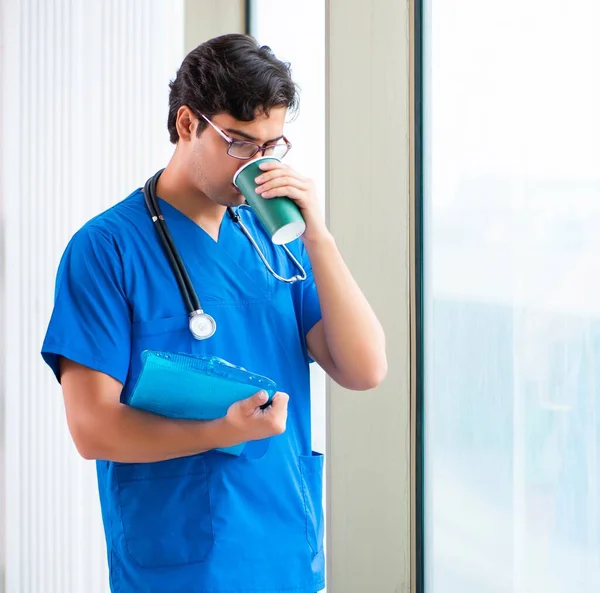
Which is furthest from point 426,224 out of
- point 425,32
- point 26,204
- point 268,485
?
point 26,204

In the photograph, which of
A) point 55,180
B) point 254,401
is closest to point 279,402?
point 254,401

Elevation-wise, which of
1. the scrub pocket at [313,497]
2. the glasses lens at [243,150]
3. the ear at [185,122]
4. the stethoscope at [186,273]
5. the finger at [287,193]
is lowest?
the scrub pocket at [313,497]

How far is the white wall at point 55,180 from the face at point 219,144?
2.99 feet

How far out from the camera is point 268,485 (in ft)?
3.78

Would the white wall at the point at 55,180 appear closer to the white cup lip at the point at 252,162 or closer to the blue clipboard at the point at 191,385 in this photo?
the white cup lip at the point at 252,162

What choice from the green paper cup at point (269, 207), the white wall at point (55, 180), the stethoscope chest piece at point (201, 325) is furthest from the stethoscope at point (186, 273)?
the white wall at point (55, 180)

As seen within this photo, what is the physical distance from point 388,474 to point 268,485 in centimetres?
45

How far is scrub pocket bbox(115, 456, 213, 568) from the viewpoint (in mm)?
1102

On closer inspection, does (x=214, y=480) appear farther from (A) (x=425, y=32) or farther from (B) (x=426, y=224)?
(A) (x=425, y=32)

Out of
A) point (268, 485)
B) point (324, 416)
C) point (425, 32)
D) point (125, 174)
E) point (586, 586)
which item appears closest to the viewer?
point (268, 485)

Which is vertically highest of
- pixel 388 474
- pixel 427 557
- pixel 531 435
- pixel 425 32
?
pixel 425 32

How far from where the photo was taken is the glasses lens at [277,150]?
1.13 metres

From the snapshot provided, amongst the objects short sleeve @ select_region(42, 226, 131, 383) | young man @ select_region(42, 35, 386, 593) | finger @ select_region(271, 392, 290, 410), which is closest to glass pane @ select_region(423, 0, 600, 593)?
young man @ select_region(42, 35, 386, 593)

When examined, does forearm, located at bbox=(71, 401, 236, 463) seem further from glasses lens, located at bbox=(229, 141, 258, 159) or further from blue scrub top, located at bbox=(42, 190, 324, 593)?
glasses lens, located at bbox=(229, 141, 258, 159)
